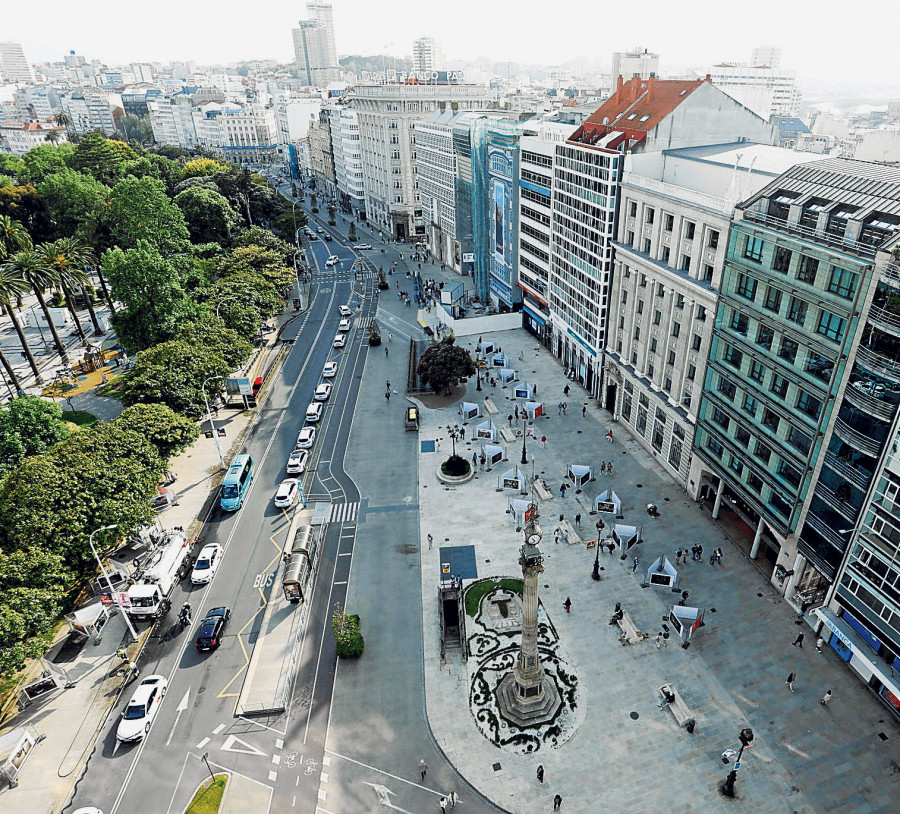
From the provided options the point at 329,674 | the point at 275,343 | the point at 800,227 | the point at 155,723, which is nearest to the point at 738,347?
the point at 800,227

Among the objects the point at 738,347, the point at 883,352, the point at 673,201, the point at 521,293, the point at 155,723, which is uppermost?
the point at 673,201

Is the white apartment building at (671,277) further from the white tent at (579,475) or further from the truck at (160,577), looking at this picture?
the truck at (160,577)

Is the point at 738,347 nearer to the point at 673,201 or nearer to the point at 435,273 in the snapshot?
the point at 673,201

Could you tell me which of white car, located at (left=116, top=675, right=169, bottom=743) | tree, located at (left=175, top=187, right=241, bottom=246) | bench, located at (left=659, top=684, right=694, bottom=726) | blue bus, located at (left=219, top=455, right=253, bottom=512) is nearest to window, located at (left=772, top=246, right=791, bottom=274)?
bench, located at (left=659, top=684, right=694, bottom=726)

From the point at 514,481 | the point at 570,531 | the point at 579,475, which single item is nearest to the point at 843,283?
the point at 579,475

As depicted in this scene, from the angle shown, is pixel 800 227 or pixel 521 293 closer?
pixel 800 227
